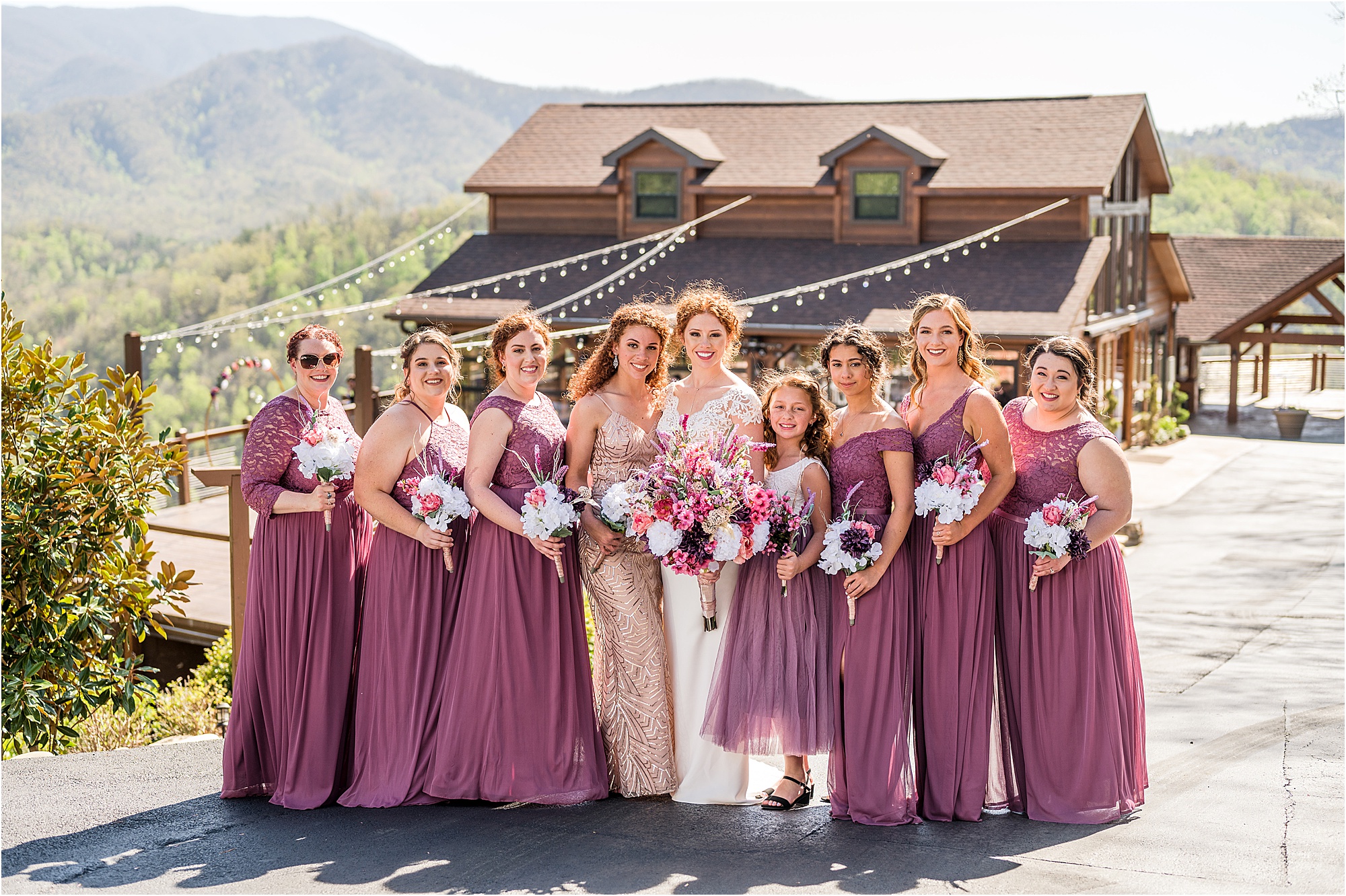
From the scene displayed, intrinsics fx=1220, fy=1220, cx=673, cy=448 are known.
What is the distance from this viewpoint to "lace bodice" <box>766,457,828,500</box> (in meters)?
5.47

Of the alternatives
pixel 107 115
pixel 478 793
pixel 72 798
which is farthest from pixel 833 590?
pixel 107 115

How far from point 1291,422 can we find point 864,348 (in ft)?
75.3

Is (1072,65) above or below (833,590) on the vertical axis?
above

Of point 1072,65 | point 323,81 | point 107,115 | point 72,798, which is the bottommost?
point 72,798

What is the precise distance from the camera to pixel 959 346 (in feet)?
17.8

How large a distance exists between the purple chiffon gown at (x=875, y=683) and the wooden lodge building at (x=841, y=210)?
42.7ft

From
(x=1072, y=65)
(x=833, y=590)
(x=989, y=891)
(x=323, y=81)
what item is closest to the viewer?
(x=989, y=891)

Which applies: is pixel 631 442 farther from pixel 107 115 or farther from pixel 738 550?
pixel 107 115

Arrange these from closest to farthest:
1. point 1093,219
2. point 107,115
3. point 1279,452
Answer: point 1093,219, point 1279,452, point 107,115

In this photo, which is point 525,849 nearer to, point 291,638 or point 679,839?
point 679,839

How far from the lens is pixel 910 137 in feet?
68.9

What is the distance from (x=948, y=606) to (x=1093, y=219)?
1714 cm

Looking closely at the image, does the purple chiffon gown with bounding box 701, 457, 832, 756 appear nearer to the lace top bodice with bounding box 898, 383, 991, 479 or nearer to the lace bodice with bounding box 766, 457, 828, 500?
the lace bodice with bounding box 766, 457, 828, 500

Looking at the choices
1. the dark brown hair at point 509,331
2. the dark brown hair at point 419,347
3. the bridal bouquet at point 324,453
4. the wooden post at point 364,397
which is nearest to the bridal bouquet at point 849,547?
the dark brown hair at point 509,331
